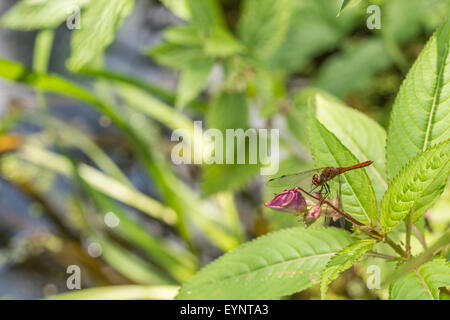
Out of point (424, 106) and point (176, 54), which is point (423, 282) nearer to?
point (424, 106)

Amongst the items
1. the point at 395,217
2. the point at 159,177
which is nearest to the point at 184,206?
the point at 159,177

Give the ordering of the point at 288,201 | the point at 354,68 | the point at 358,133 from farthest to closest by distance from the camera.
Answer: the point at 354,68 < the point at 358,133 < the point at 288,201

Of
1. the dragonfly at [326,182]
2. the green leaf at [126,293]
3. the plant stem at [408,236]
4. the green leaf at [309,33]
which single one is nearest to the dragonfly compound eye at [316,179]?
the dragonfly at [326,182]

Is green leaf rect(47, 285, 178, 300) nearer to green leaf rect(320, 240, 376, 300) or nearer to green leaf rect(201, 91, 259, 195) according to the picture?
green leaf rect(201, 91, 259, 195)

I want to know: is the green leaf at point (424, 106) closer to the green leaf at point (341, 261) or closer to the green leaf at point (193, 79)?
the green leaf at point (341, 261)

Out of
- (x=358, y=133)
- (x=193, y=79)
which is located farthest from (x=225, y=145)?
(x=358, y=133)

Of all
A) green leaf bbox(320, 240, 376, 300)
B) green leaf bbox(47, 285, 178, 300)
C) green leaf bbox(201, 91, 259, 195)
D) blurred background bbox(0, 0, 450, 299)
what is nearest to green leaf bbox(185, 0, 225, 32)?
blurred background bbox(0, 0, 450, 299)

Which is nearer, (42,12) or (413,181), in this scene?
(413,181)
